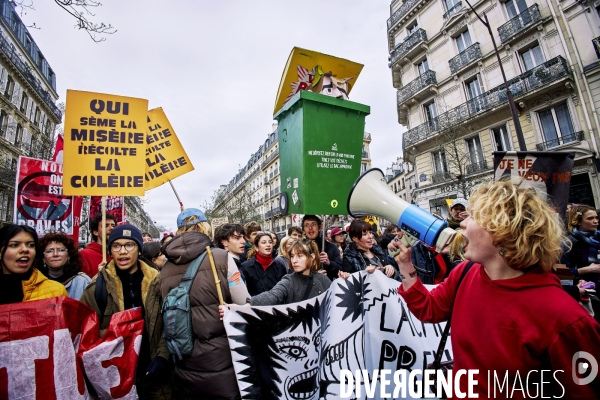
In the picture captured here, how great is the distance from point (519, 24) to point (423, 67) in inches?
218

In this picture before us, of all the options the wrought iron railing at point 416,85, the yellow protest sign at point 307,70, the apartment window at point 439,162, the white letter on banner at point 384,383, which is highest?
the wrought iron railing at point 416,85

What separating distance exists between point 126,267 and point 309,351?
1.59 meters

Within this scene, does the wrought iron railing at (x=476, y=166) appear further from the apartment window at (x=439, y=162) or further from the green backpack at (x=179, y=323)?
the green backpack at (x=179, y=323)

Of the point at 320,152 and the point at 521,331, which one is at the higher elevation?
the point at 320,152

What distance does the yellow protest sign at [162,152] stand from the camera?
3924mm

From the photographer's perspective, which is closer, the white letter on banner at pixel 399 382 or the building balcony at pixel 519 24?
the white letter on banner at pixel 399 382

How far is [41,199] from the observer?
4.15 metres

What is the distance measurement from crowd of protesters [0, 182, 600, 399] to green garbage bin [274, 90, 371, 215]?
1.80 ft

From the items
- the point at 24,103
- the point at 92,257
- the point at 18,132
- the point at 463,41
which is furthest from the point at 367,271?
the point at 24,103

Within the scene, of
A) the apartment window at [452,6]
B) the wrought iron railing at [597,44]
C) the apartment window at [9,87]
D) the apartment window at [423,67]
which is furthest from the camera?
the apartment window at [9,87]

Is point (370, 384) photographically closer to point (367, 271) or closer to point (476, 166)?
point (367, 271)

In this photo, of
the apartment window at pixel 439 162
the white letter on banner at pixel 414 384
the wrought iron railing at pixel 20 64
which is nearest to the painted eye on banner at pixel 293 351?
the white letter on banner at pixel 414 384

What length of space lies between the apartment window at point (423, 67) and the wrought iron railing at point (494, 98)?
151 inches

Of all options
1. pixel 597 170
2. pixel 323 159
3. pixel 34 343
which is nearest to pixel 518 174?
pixel 323 159
